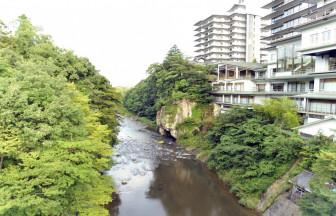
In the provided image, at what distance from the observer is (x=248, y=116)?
87.5 ft

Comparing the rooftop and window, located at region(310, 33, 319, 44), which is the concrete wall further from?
window, located at region(310, 33, 319, 44)

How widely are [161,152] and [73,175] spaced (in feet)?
79.1

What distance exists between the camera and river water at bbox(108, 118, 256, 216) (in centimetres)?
1908

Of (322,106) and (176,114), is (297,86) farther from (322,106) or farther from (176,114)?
(176,114)

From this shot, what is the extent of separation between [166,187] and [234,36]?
173 ft

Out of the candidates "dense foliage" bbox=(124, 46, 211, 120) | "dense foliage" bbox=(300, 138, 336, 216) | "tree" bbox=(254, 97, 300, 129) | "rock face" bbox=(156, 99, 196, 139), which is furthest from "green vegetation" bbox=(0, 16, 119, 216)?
"dense foliage" bbox=(124, 46, 211, 120)

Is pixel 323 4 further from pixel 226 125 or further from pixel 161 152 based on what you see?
pixel 161 152

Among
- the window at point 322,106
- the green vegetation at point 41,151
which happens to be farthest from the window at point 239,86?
the green vegetation at point 41,151

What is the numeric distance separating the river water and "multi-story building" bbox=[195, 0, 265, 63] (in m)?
40.4

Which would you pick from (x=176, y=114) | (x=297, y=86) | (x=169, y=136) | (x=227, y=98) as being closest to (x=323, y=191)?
(x=297, y=86)

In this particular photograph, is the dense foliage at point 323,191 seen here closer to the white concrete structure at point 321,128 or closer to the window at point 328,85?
the white concrete structure at point 321,128

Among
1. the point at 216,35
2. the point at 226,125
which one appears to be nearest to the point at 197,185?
the point at 226,125

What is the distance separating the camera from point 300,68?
29.7 m

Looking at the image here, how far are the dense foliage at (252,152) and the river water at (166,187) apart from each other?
4.20 feet
